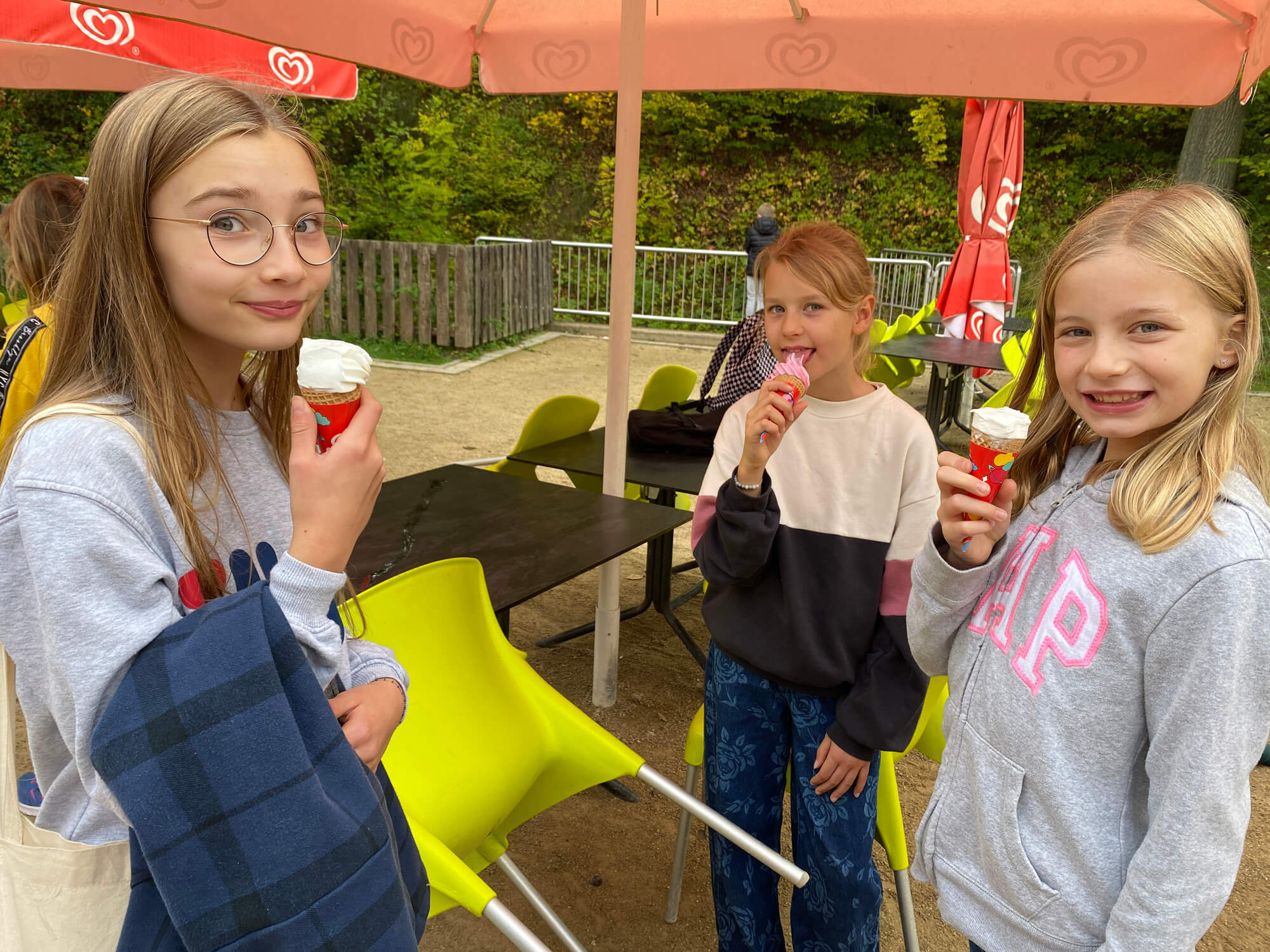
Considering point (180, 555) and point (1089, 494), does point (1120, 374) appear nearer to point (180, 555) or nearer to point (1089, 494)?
point (1089, 494)

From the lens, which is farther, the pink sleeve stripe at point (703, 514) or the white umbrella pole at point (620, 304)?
the white umbrella pole at point (620, 304)

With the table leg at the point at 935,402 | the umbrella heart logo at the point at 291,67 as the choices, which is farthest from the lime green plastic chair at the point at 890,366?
the umbrella heart logo at the point at 291,67

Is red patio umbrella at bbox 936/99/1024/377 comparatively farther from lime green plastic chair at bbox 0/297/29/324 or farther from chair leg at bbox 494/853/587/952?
lime green plastic chair at bbox 0/297/29/324

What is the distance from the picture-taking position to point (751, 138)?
1844 centimetres

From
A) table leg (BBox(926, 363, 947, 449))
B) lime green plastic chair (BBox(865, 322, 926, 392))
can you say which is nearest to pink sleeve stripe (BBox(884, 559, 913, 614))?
lime green plastic chair (BBox(865, 322, 926, 392))

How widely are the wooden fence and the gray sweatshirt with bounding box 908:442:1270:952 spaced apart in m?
10.5

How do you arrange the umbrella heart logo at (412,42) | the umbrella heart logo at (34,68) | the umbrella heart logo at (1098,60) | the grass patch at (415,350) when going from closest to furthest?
the umbrella heart logo at (1098,60) → the umbrella heart logo at (412,42) → the umbrella heart logo at (34,68) → the grass patch at (415,350)

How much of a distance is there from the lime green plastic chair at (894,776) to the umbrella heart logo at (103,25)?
401cm

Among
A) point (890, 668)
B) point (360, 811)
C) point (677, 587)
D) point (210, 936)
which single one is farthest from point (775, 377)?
point (677, 587)

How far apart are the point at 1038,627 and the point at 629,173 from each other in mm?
2348

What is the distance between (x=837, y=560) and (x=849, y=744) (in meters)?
0.38

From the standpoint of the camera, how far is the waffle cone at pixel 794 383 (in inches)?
66.6

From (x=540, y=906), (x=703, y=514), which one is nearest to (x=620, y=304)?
(x=703, y=514)

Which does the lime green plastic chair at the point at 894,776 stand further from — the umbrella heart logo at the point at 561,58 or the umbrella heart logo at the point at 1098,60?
the umbrella heart logo at the point at 561,58
